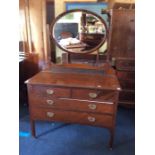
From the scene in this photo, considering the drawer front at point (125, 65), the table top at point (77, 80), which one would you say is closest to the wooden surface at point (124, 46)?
the drawer front at point (125, 65)

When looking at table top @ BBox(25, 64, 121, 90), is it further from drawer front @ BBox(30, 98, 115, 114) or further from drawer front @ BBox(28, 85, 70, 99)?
drawer front @ BBox(30, 98, 115, 114)

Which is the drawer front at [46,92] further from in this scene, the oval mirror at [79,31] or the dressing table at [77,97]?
the oval mirror at [79,31]

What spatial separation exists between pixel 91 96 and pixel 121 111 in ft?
3.71

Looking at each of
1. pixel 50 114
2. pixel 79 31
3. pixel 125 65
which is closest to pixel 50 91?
pixel 50 114

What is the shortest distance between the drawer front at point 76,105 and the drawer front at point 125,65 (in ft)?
2.92

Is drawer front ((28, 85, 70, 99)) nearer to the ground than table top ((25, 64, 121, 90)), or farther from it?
nearer to the ground

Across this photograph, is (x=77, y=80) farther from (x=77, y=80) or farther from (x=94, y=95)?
(x=94, y=95)

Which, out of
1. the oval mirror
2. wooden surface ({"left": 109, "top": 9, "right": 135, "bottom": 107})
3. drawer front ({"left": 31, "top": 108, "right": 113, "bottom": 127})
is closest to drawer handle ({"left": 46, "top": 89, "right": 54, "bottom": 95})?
drawer front ({"left": 31, "top": 108, "right": 113, "bottom": 127})

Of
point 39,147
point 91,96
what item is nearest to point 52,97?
point 91,96

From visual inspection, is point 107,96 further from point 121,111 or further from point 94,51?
point 121,111

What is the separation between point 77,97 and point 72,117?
0.78ft

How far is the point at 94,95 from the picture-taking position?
187 centimetres

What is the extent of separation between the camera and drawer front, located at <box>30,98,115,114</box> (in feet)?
6.17
